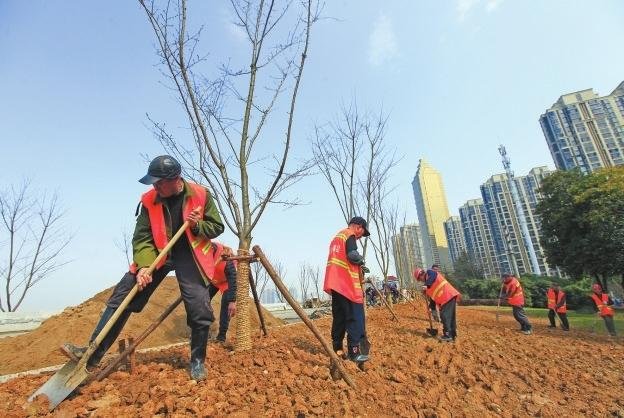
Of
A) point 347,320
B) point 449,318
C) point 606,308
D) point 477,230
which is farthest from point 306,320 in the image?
point 477,230

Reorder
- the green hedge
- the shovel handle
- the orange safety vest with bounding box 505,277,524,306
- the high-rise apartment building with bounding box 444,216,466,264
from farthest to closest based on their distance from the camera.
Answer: the high-rise apartment building with bounding box 444,216,466,264 → the green hedge → the orange safety vest with bounding box 505,277,524,306 → the shovel handle

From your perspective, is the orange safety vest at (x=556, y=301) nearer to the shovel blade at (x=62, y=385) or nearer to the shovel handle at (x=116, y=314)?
the shovel handle at (x=116, y=314)

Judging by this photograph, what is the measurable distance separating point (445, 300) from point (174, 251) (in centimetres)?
489

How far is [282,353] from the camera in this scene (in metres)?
3.45

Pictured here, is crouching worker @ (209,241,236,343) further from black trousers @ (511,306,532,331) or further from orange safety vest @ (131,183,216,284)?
Result: black trousers @ (511,306,532,331)

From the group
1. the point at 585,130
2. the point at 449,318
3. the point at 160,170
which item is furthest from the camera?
the point at 585,130

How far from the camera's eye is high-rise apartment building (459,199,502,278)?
47.4 metres

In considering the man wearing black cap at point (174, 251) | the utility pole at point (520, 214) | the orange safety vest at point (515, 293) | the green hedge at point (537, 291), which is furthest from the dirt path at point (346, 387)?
the utility pole at point (520, 214)

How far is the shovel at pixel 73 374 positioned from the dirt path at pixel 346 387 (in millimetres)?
82

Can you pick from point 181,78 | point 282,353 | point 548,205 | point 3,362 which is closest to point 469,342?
point 282,353

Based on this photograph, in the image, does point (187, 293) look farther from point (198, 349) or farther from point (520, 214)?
point (520, 214)

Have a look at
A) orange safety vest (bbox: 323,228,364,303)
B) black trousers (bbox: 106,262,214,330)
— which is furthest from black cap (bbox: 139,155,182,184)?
orange safety vest (bbox: 323,228,364,303)

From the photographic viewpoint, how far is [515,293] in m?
8.77

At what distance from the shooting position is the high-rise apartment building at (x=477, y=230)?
156 feet
